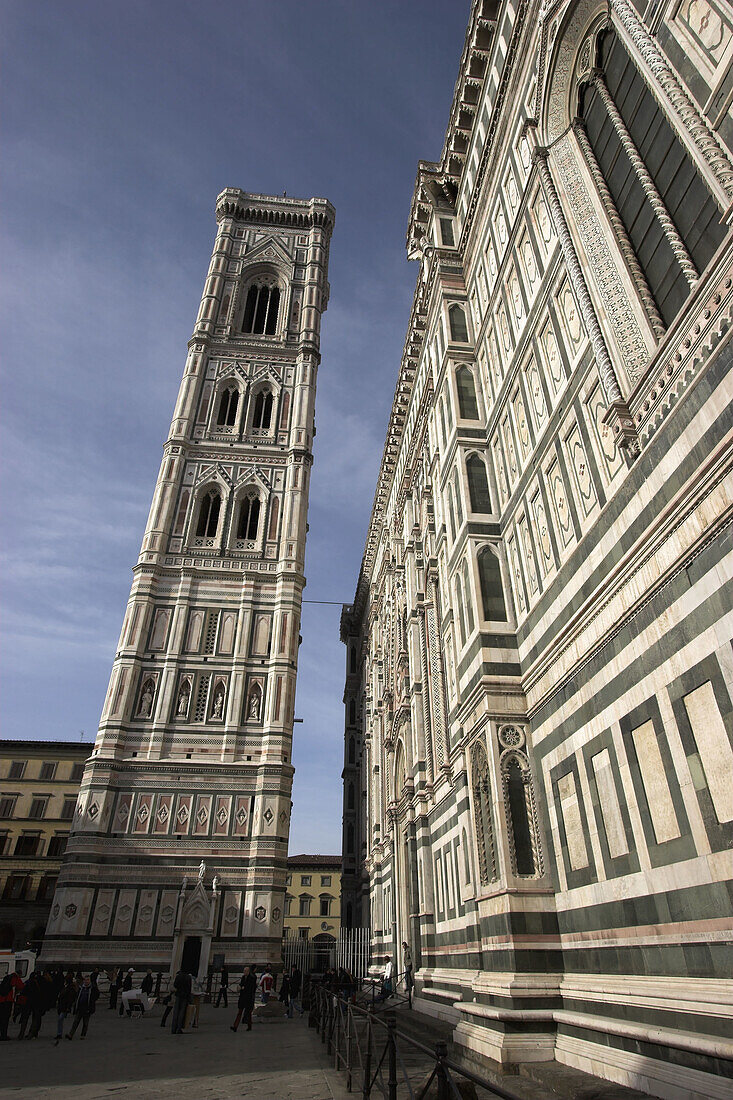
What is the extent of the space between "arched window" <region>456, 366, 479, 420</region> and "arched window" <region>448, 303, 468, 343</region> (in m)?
0.98

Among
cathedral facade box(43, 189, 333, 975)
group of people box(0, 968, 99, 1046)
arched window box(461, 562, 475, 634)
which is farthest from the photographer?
cathedral facade box(43, 189, 333, 975)

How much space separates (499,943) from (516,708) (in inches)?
119

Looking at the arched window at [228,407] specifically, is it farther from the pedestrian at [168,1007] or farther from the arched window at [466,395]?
the pedestrian at [168,1007]

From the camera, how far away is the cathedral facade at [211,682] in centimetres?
2298

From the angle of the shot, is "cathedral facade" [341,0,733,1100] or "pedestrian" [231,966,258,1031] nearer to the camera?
"cathedral facade" [341,0,733,1100]

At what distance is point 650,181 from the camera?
7.49m

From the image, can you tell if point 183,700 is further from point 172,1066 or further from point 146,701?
point 172,1066

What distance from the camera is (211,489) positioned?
106 feet

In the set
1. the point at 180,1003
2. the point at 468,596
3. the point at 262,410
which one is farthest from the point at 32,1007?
the point at 262,410

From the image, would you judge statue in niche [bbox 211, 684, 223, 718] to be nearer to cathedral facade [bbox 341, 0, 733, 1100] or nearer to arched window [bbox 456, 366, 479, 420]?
cathedral facade [bbox 341, 0, 733, 1100]

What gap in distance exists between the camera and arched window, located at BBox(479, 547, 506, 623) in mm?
10922

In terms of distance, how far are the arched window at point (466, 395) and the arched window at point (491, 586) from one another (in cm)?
328

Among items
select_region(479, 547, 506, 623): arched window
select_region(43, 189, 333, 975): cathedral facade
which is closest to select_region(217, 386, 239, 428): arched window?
select_region(43, 189, 333, 975): cathedral facade

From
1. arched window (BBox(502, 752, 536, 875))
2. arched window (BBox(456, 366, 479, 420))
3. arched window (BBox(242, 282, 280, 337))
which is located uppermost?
arched window (BBox(242, 282, 280, 337))
